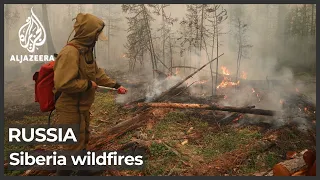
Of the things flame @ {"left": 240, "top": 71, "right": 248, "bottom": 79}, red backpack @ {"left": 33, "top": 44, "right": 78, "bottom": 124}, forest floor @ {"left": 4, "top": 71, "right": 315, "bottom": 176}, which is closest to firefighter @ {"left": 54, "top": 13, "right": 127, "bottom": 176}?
red backpack @ {"left": 33, "top": 44, "right": 78, "bottom": 124}

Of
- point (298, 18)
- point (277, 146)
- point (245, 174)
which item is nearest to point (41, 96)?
point (245, 174)

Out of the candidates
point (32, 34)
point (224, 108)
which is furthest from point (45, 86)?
point (224, 108)

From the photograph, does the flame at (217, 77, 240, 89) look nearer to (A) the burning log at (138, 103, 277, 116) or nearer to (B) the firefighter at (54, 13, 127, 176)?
(A) the burning log at (138, 103, 277, 116)

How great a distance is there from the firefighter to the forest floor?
127 centimetres

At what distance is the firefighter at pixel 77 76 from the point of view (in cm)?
417

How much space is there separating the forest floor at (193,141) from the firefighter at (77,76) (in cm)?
127

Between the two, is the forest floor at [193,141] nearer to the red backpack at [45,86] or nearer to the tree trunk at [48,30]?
the red backpack at [45,86]

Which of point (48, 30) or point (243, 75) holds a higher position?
point (48, 30)

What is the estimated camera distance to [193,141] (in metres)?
6.34

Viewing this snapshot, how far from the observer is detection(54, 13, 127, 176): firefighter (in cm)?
417

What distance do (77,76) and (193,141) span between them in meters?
3.25

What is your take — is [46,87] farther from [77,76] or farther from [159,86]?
[159,86]

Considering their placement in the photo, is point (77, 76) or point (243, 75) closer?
point (77, 76)

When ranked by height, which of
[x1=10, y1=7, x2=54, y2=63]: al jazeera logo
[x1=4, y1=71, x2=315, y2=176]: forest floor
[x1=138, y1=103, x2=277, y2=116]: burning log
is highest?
[x1=10, y1=7, x2=54, y2=63]: al jazeera logo
